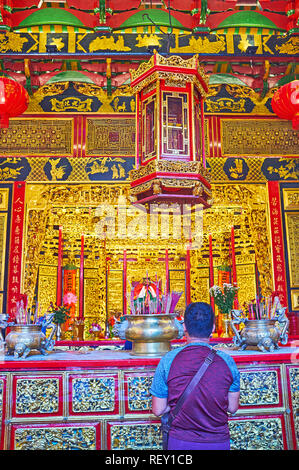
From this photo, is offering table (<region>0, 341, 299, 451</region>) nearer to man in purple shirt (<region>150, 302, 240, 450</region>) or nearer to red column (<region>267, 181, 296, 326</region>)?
man in purple shirt (<region>150, 302, 240, 450</region>)

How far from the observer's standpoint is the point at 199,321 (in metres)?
1.40

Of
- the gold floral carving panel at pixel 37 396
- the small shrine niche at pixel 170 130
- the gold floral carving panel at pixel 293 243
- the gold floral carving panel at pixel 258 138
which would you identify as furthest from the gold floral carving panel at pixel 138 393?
the gold floral carving panel at pixel 258 138

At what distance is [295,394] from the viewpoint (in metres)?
2.06

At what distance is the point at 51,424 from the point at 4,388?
284 mm

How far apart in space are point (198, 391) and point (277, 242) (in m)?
4.08

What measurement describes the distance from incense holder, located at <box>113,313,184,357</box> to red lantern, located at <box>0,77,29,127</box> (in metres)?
2.69

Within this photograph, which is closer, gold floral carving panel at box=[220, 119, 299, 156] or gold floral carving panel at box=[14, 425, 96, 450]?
gold floral carving panel at box=[14, 425, 96, 450]

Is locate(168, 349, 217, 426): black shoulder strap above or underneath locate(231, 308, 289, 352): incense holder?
underneath

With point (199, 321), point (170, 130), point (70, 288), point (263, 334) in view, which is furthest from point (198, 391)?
point (70, 288)

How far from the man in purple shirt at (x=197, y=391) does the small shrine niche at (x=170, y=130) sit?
1.98m

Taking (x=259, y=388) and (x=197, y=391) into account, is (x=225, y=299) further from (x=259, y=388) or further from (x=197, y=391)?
(x=197, y=391)

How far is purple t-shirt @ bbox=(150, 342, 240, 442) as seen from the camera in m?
1.30

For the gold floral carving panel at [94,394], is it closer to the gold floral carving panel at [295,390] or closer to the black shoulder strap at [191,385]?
the black shoulder strap at [191,385]

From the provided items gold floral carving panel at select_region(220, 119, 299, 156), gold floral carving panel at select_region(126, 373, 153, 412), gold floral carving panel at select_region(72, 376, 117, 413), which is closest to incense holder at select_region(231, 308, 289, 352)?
gold floral carving panel at select_region(126, 373, 153, 412)
